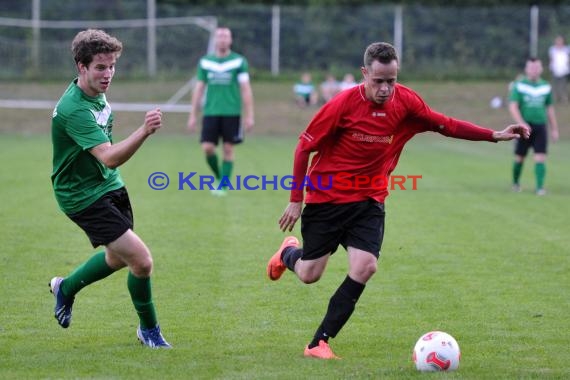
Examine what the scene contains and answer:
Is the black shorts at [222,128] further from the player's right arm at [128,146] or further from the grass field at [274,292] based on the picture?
the player's right arm at [128,146]

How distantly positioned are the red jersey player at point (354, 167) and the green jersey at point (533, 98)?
30.6 ft

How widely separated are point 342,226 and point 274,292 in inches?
73.7

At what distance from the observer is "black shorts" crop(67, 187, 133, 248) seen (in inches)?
226

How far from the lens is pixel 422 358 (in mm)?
5348

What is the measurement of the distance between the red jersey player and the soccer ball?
531mm

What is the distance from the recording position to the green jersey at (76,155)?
5.59m

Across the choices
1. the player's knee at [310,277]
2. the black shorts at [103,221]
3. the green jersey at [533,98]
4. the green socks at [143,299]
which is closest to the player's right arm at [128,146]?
the black shorts at [103,221]

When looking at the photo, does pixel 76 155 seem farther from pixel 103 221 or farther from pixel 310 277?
pixel 310 277

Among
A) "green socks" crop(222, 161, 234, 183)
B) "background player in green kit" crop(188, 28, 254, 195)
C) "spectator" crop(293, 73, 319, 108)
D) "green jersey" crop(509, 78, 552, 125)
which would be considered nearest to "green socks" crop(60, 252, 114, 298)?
"background player in green kit" crop(188, 28, 254, 195)

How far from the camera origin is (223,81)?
14242 millimetres

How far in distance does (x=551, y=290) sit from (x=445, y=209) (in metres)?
5.18

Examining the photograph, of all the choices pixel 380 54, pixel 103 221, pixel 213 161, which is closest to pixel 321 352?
pixel 103 221

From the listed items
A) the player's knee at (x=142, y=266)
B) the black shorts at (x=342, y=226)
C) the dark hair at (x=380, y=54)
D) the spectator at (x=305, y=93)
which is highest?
the dark hair at (x=380, y=54)

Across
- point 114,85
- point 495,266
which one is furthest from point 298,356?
point 114,85
